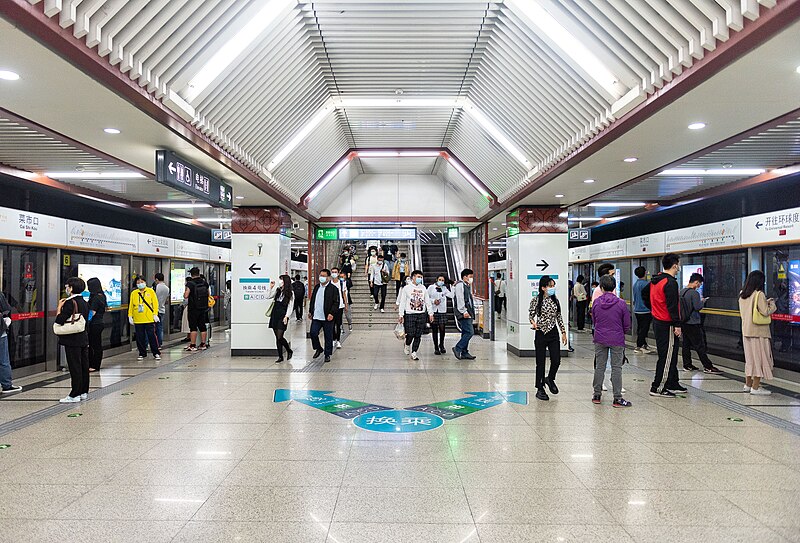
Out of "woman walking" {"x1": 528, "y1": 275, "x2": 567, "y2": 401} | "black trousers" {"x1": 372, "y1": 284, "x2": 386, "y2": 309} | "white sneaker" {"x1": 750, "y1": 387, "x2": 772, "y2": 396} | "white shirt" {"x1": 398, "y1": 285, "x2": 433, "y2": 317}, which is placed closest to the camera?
"woman walking" {"x1": 528, "y1": 275, "x2": 567, "y2": 401}

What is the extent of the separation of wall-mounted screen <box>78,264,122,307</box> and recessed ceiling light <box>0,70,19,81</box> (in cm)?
688

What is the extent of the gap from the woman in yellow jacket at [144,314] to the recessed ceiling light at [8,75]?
22.4 ft

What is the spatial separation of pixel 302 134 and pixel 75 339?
15.1 ft

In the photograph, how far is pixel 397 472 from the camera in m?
4.34

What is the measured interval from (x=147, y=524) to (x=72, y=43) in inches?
128

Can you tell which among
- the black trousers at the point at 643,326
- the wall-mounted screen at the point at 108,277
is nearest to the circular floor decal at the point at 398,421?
the black trousers at the point at 643,326

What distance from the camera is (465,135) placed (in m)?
10.5

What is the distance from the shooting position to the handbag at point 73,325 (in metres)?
6.54

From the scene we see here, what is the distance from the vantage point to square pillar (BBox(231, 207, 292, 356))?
11.2 metres

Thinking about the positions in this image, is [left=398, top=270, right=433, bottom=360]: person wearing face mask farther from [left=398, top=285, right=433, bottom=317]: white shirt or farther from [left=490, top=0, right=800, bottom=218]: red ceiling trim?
[left=490, top=0, right=800, bottom=218]: red ceiling trim

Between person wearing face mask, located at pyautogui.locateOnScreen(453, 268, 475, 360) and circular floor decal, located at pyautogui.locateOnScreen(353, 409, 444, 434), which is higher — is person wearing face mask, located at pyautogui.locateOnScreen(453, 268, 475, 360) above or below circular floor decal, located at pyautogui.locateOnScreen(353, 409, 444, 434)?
above

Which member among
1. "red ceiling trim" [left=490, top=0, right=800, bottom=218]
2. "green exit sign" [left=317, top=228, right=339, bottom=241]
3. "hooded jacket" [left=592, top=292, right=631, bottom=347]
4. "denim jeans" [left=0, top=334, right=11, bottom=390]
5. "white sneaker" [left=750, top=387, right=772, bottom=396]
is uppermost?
"red ceiling trim" [left=490, top=0, right=800, bottom=218]

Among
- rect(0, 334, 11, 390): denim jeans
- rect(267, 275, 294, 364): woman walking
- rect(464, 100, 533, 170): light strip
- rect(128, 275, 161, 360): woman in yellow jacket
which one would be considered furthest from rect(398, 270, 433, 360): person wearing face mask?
rect(0, 334, 11, 390): denim jeans

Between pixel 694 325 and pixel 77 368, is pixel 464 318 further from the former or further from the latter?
pixel 77 368
